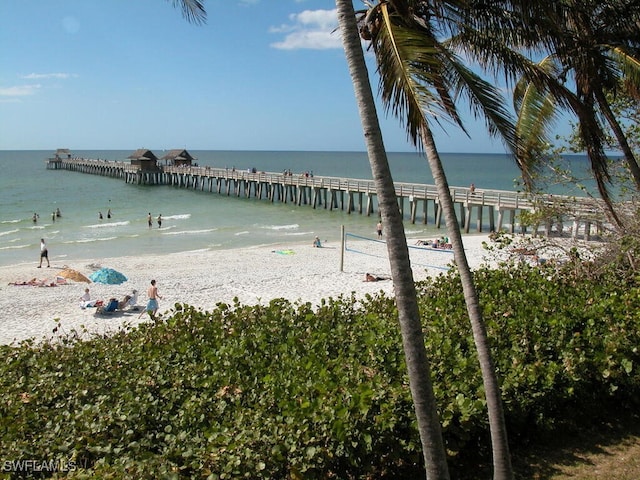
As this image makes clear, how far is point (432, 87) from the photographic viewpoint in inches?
152

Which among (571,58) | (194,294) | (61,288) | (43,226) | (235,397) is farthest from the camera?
(43,226)

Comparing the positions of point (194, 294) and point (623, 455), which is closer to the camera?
point (623, 455)

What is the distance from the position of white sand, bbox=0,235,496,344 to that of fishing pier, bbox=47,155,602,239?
178 inches

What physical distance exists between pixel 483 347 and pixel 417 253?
64.7 ft

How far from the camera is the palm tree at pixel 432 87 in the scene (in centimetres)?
376

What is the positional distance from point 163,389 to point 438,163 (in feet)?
11.9

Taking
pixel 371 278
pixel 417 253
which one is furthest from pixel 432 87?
pixel 417 253

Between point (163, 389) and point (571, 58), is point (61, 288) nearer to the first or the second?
point (163, 389)

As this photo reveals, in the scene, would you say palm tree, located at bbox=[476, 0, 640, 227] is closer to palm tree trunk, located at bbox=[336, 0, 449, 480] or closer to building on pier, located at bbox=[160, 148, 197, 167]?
palm tree trunk, located at bbox=[336, 0, 449, 480]

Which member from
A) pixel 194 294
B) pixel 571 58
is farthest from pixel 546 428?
pixel 194 294

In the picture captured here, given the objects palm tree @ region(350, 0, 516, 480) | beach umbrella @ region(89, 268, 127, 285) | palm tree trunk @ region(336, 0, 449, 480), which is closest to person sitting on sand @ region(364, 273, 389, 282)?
beach umbrella @ region(89, 268, 127, 285)

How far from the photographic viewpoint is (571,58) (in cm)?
673

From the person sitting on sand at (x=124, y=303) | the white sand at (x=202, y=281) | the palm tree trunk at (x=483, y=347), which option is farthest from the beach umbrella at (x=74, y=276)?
the palm tree trunk at (x=483, y=347)

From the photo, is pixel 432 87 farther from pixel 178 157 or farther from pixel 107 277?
pixel 178 157
